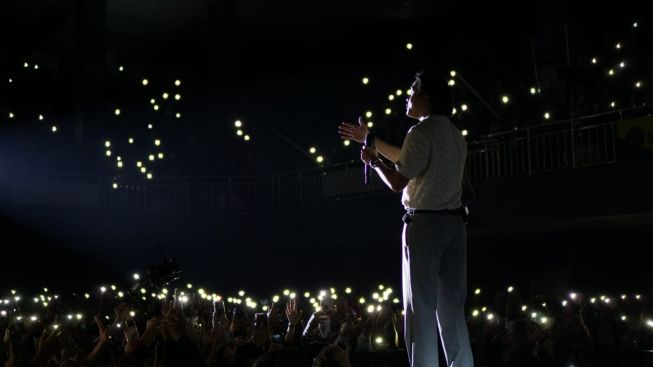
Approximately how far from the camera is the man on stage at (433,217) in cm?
477

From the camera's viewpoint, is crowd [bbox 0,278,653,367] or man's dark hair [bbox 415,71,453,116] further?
crowd [bbox 0,278,653,367]

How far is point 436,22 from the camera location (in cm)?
2497

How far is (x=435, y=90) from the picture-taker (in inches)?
197

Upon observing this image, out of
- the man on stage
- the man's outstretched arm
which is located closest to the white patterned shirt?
the man on stage

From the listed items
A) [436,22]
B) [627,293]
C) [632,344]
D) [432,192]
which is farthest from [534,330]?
[436,22]

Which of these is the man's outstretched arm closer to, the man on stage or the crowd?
the man on stage

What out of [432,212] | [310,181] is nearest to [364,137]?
[432,212]

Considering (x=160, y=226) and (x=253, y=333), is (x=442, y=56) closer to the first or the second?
(x=160, y=226)

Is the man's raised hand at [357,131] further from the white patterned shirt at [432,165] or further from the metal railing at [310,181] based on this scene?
the metal railing at [310,181]

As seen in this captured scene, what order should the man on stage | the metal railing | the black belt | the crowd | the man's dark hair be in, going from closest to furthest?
the man on stage → the black belt → the man's dark hair → the crowd → the metal railing

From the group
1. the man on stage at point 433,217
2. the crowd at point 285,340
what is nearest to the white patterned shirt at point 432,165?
the man on stage at point 433,217

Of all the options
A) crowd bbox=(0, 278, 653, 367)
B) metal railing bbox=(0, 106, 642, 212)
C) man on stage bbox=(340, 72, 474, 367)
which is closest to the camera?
man on stage bbox=(340, 72, 474, 367)

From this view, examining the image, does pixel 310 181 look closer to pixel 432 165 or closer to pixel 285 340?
pixel 285 340

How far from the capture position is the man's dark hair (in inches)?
196
